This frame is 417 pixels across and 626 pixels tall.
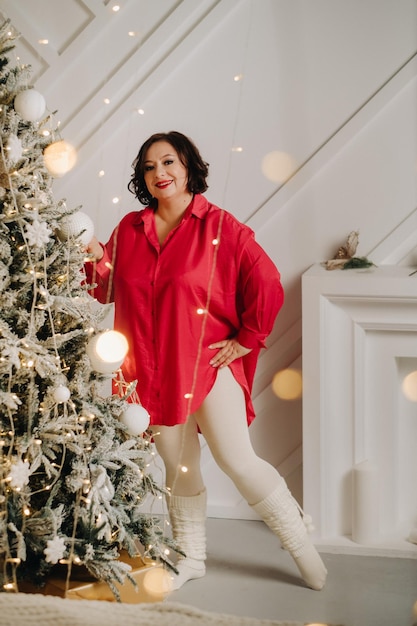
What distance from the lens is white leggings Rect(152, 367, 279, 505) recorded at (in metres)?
2.41

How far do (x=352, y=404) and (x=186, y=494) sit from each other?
618 millimetres

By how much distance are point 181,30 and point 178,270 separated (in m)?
1.01

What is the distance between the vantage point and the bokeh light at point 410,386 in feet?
9.09

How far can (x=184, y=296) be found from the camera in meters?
2.38

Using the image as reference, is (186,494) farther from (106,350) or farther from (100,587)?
(106,350)

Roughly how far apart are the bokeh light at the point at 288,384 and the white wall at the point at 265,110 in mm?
27

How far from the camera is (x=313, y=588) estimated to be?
247cm

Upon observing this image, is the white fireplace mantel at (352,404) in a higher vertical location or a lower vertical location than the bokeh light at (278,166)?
lower

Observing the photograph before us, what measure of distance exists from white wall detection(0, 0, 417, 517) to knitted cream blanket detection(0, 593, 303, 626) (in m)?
1.85

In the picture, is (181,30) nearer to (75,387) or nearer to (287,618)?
(75,387)

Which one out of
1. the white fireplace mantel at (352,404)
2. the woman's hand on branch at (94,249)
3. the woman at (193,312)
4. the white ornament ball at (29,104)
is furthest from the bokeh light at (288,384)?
the white ornament ball at (29,104)

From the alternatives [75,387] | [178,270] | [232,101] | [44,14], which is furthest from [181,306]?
[44,14]

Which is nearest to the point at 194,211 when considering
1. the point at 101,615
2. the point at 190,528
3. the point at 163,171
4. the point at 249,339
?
the point at 163,171

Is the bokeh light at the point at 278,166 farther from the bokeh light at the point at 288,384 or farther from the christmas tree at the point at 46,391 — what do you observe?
the christmas tree at the point at 46,391
